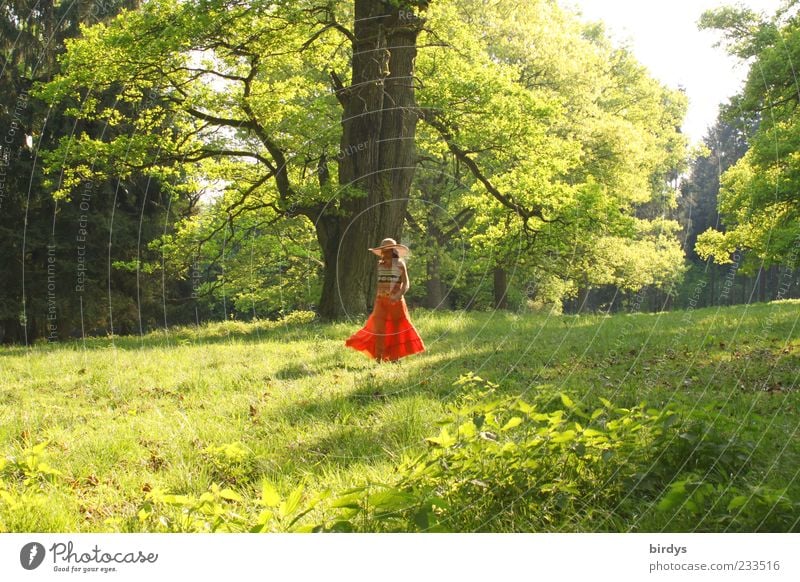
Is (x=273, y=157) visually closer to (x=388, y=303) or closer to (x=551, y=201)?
(x=551, y=201)

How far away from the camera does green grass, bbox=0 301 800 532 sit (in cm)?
415

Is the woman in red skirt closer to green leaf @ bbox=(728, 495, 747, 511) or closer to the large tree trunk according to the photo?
the large tree trunk

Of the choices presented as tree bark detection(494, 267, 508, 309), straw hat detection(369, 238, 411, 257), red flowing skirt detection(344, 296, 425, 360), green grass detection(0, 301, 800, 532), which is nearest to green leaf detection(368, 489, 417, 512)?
green grass detection(0, 301, 800, 532)

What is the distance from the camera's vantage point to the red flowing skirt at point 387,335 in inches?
323

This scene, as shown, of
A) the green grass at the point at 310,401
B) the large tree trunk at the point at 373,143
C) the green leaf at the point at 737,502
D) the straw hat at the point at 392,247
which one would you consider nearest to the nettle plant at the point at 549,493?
the green leaf at the point at 737,502

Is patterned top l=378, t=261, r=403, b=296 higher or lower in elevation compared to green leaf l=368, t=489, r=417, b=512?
higher

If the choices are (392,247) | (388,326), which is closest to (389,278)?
(392,247)

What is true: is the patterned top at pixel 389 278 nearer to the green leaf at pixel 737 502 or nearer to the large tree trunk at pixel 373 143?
the large tree trunk at pixel 373 143

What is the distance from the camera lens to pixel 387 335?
327 inches

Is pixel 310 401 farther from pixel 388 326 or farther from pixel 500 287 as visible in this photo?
pixel 500 287

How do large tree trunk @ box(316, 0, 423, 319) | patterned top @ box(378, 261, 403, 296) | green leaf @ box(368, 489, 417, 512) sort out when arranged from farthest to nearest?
large tree trunk @ box(316, 0, 423, 319) → patterned top @ box(378, 261, 403, 296) → green leaf @ box(368, 489, 417, 512)

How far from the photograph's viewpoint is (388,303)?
27.1 feet

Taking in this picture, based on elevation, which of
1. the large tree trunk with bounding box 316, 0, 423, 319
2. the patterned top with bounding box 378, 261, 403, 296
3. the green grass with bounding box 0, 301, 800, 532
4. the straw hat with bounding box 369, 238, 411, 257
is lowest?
the green grass with bounding box 0, 301, 800, 532

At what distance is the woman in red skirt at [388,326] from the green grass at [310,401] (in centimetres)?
25
